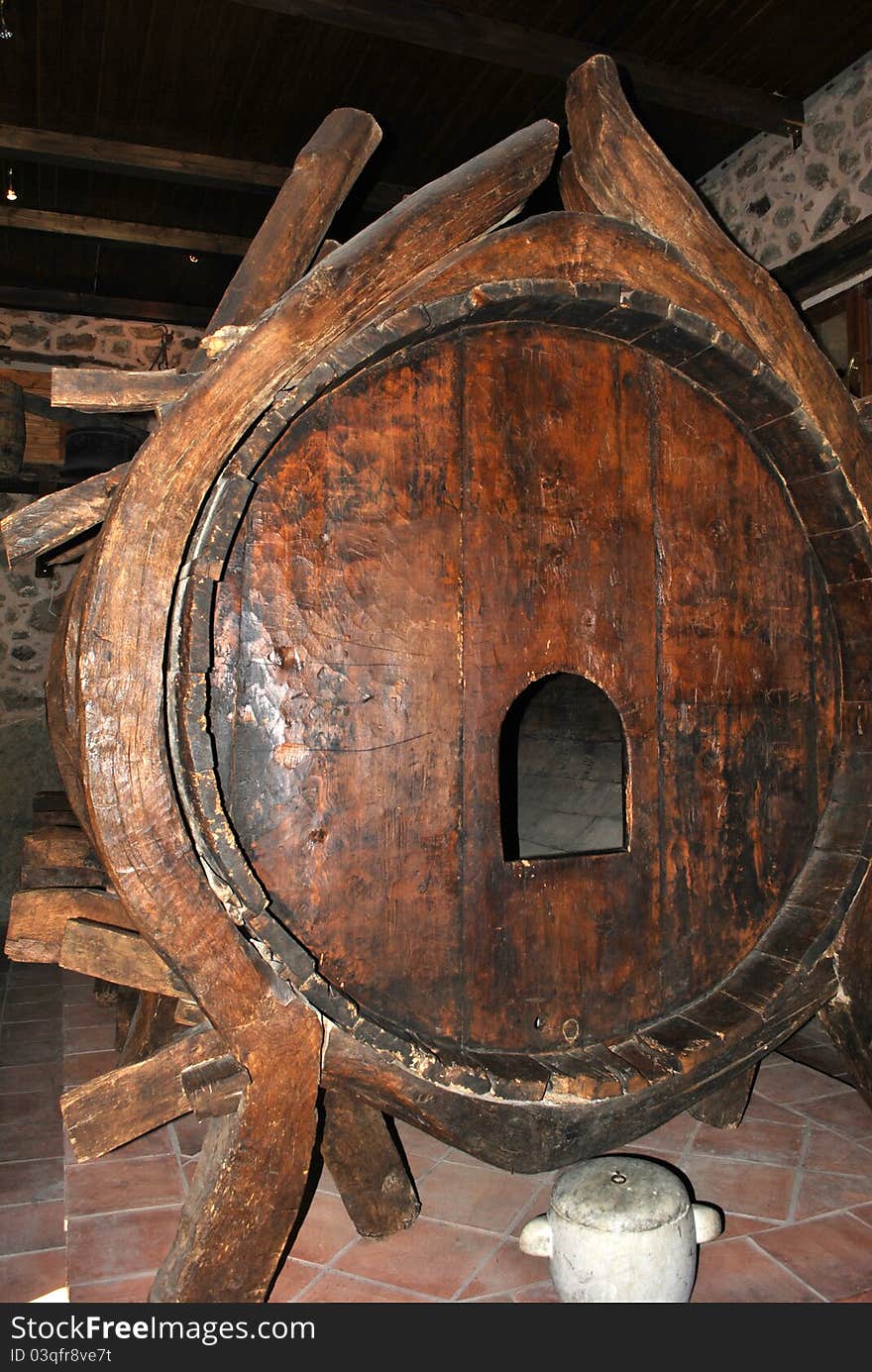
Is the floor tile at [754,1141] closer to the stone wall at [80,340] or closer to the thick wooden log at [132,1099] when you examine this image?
the thick wooden log at [132,1099]

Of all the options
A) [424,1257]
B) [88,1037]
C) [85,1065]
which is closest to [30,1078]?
[88,1037]

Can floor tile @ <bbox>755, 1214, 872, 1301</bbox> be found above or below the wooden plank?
A: below

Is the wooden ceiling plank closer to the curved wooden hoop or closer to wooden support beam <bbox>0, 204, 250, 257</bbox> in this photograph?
wooden support beam <bbox>0, 204, 250, 257</bbox>

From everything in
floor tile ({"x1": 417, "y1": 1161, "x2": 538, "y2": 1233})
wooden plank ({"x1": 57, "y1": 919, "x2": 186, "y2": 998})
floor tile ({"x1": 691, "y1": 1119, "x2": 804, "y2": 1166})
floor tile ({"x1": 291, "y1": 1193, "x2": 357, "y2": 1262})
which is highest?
wooden plank ({"x1": 57, "y1": 919, "x2": 186, "y2": 998})

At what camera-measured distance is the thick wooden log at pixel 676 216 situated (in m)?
2.13

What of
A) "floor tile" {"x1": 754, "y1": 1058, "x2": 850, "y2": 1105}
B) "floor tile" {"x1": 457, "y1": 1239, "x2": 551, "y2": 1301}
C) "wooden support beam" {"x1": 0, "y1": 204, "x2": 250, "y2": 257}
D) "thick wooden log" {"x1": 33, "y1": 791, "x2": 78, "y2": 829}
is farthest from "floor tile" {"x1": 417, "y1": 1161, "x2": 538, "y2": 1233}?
"wooden support beam" {"x1": 0, "y1": 204, "x2": 250, "y2": 257}

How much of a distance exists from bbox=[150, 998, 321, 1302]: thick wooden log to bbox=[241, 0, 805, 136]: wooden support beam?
3918 mm

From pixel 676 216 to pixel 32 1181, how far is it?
3179mm

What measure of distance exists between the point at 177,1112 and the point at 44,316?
681 centimetres

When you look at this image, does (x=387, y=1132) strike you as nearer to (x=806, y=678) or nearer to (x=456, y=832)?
(x=456, y=832)

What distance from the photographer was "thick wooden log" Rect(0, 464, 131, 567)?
1808mm

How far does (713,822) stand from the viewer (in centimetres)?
226

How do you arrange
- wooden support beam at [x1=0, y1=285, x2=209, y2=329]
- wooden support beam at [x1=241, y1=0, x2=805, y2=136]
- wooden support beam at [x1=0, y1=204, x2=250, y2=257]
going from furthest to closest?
1. wooden support beam at [x1=0, y1=285, x2=209, y2=329]
2. wooden support beam at [x1=0, y1=204, x2=250, y2=257]
3. wooden support beam at [x1=241, y1=0, x2=805, y2=136]

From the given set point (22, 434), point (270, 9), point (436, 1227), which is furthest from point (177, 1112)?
point (270, 9)
